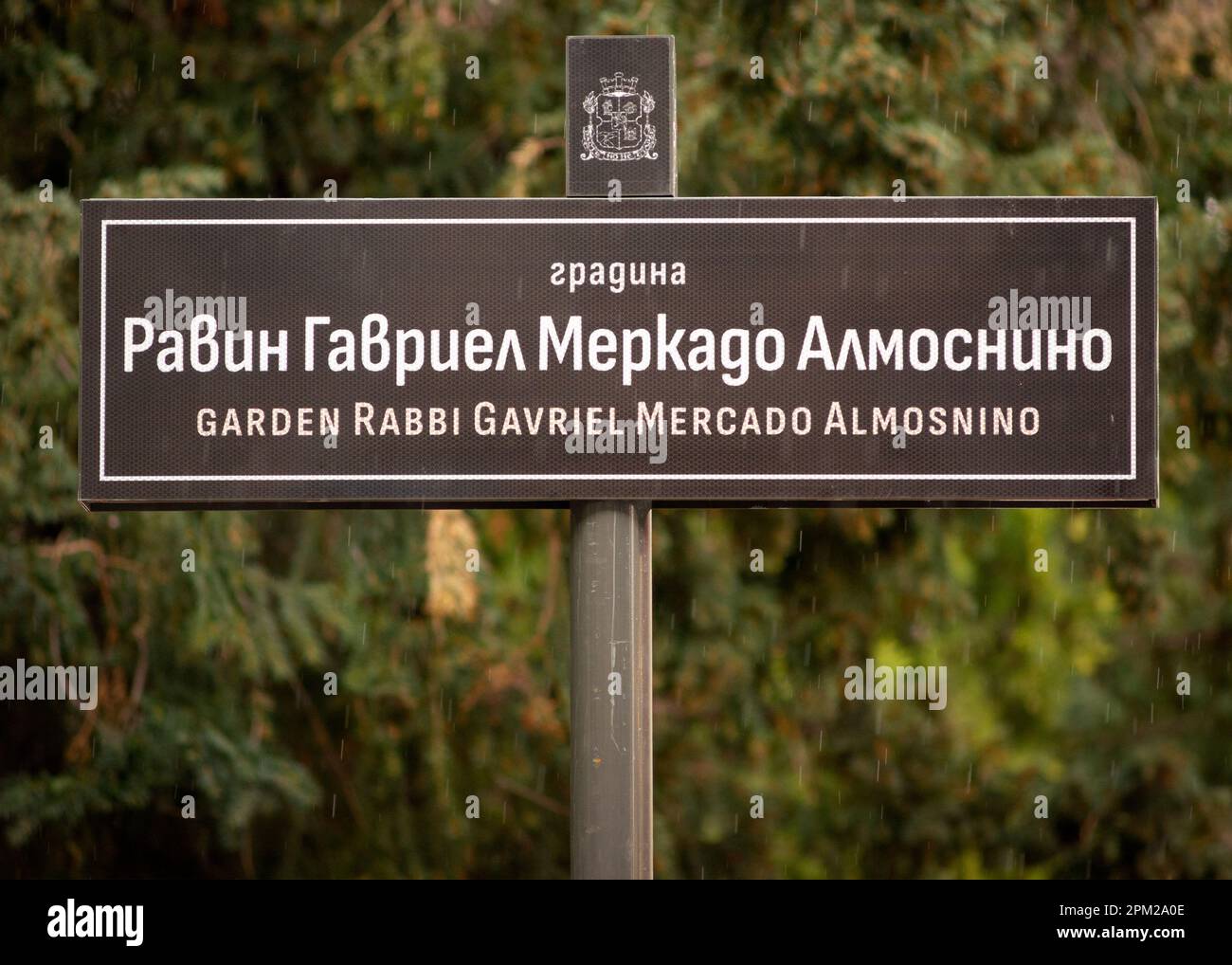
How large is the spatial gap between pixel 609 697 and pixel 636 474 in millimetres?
490

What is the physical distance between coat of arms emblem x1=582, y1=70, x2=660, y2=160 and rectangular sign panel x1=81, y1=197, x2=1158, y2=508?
0.13 metres

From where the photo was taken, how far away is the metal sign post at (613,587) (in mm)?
3246

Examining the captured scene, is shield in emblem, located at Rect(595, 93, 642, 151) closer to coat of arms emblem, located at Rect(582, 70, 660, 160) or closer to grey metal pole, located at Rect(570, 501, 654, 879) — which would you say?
coat of arms emblem, located at Rect(582, 70, 660, 160)

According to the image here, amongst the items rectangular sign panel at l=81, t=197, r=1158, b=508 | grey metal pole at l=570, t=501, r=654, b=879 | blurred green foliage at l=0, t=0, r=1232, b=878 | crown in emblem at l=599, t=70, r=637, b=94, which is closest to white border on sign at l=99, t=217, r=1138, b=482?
rectangular sign panel at l=81, t=197, r=1158, b=508

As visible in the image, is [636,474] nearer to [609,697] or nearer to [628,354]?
[628,354]

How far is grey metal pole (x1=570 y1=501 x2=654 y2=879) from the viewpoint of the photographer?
3240 millimetres

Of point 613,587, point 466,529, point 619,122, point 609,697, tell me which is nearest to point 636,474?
point 613,587

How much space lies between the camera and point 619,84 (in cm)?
341

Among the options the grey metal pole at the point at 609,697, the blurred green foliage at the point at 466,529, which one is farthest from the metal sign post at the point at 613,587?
the blurred green foliage at the point at 466,529

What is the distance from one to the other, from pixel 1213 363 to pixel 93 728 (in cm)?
549

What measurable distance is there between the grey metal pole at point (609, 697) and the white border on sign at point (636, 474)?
140mm

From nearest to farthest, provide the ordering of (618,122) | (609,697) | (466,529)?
1. (609,697)
2. (618,122)
3. (466,529)

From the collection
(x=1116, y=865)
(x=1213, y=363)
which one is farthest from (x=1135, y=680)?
(x=1213, y=363)

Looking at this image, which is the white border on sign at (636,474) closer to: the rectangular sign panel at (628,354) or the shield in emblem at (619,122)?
the rectangular sign panel at (628,354)
